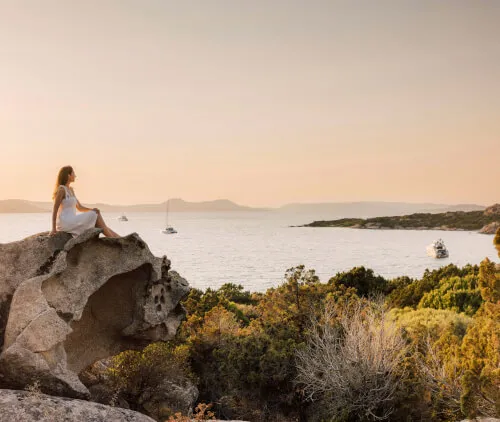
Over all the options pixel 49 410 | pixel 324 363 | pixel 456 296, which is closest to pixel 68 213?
pixel 49 410

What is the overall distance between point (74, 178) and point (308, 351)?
6.94 metres

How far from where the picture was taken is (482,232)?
314ft

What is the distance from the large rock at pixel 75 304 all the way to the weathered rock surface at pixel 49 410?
393mm

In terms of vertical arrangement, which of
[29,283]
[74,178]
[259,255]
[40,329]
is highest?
[74,178]

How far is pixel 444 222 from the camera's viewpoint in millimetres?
118688

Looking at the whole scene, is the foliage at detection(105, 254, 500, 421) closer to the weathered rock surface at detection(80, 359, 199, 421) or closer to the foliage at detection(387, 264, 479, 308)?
the weathered rock surface at detection(80, 359, 199, 421)

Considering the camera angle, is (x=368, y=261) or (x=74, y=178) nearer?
(x=74, y=178)

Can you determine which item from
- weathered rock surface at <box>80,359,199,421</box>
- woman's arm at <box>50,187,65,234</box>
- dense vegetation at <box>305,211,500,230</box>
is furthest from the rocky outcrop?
woman's arm at <box>50,187,65,234</box>

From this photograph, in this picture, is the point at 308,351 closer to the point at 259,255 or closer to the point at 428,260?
the point at 428,260

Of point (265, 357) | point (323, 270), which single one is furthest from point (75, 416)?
point (323, 270)

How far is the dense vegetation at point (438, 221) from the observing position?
107 meters

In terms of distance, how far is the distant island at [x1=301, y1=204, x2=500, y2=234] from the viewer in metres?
104

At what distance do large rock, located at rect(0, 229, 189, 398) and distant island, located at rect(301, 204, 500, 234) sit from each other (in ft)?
314

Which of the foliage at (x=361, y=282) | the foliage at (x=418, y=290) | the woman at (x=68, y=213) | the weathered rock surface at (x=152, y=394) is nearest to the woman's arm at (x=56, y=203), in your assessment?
the woman at (x=68, y=213)
